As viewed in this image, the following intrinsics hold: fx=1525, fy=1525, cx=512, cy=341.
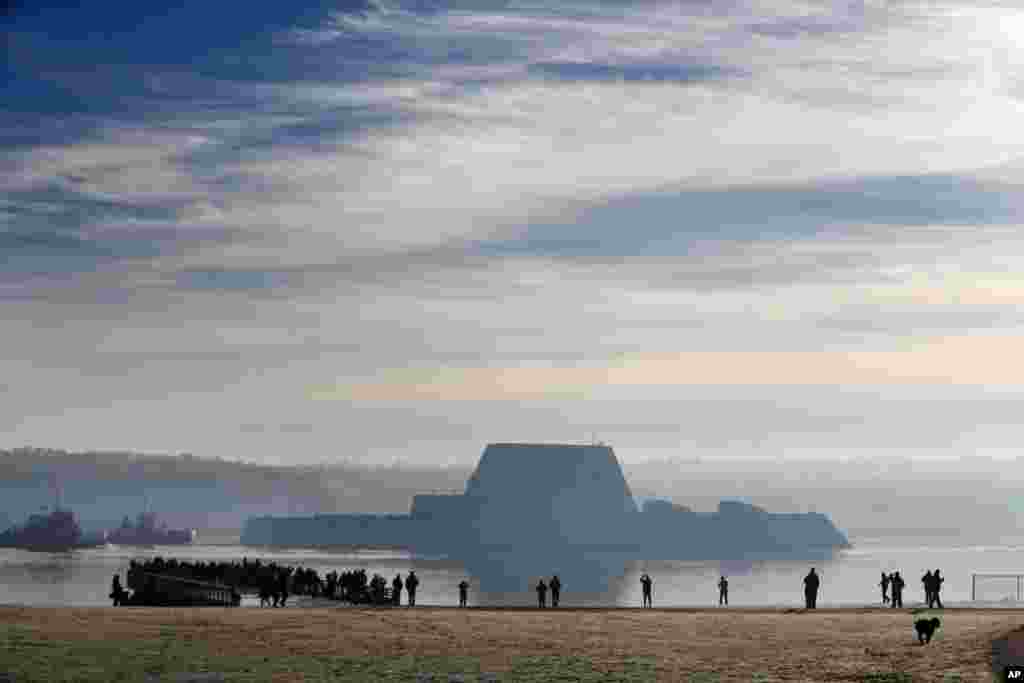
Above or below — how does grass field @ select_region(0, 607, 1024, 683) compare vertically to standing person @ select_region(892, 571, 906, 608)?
below

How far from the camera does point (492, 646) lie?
37125mm

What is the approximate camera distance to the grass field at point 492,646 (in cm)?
3058

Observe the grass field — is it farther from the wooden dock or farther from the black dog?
the wooden dock

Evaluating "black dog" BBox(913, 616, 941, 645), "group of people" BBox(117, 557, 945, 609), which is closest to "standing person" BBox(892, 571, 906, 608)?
"group of people" BBox(117, 557, 945, 609)

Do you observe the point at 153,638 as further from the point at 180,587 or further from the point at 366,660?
the point at 180,587

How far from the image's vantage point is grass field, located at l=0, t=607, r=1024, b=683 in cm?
3058

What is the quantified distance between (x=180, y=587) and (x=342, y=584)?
42.6ft

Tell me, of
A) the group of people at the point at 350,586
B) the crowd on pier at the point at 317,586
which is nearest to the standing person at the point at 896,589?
the group of people at the point at 350,586

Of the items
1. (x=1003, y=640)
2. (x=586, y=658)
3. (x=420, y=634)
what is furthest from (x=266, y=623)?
(x=1003, y=640)

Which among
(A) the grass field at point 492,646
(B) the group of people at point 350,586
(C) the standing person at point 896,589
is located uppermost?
(C) the standing person at point 896,589

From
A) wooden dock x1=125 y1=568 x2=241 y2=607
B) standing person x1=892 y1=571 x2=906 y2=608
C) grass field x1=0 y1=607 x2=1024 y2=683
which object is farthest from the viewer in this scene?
wooden dock x1=125 y1=568 x2=241 y2=607

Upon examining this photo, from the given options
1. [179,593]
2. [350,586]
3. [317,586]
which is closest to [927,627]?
[350,586]

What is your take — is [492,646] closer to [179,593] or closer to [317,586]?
[317,586]

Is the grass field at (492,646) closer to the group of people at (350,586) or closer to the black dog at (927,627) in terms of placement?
the black dog at (927,627)
